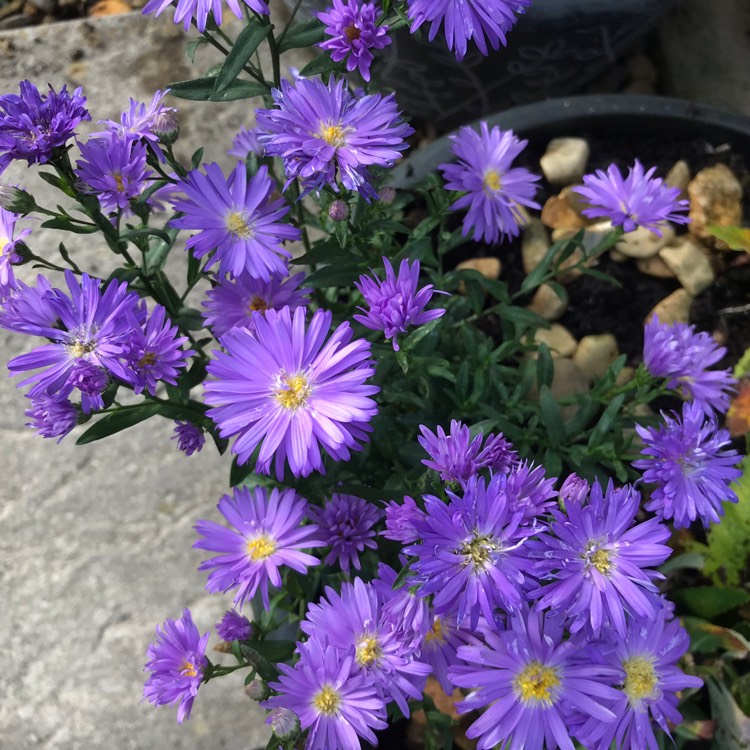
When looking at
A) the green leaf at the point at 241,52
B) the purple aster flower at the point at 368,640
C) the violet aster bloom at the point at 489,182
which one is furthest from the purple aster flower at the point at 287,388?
the violet aster bloom at the point at 489,182

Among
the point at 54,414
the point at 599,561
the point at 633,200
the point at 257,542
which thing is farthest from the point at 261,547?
the point at 633,200

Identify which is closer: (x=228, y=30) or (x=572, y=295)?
(x=572, y=295)

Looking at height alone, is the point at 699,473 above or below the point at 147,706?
above

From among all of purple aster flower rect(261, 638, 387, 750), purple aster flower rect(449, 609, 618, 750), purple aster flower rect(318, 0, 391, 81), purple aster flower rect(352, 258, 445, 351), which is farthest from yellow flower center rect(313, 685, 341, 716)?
purple aster flower rect(318, 0, 391, 81)

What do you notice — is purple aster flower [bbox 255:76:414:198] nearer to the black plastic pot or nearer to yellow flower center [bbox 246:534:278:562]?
yellow flower center [bbox 246:534:278:562]

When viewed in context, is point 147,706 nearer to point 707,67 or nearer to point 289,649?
point 289,649

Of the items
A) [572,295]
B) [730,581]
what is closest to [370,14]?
[572,295]
